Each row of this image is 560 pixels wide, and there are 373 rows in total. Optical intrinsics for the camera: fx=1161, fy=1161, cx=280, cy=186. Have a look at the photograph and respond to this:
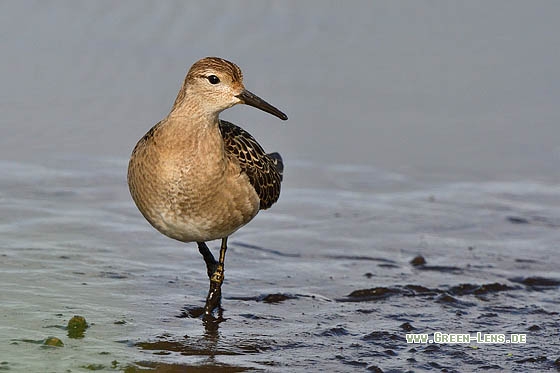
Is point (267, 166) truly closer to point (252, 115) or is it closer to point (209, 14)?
point (252, 115)

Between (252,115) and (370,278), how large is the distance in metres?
3.74

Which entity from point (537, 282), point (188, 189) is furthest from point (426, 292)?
point (188, 189)

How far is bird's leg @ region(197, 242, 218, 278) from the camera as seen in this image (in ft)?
26.1

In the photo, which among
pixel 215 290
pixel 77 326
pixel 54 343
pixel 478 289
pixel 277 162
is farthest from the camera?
pixel 277 162

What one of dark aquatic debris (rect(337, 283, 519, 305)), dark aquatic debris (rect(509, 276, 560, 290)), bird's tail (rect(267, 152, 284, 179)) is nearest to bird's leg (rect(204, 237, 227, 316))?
dark aquatic debris (rect(337, 283, 519, 305))

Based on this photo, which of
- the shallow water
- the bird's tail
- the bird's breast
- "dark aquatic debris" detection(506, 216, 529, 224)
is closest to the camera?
the shallow water

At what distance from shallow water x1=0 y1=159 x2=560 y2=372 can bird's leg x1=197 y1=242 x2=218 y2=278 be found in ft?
0.51

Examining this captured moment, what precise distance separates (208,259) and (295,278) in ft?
2.22

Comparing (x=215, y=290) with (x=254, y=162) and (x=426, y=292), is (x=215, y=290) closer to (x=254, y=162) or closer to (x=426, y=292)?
(x=254, y=162)

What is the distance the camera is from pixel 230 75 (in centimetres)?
729

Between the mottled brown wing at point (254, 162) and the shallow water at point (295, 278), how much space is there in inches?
25.8

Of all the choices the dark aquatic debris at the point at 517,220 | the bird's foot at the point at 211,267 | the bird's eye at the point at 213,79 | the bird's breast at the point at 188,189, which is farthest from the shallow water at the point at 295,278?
the bird's eye at the point at 213,79

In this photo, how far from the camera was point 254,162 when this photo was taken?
7.80 meters

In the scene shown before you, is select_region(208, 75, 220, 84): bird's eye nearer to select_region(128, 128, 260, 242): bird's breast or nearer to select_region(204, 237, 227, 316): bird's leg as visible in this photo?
select_region(128, 128, 260, 242): bird's breast
